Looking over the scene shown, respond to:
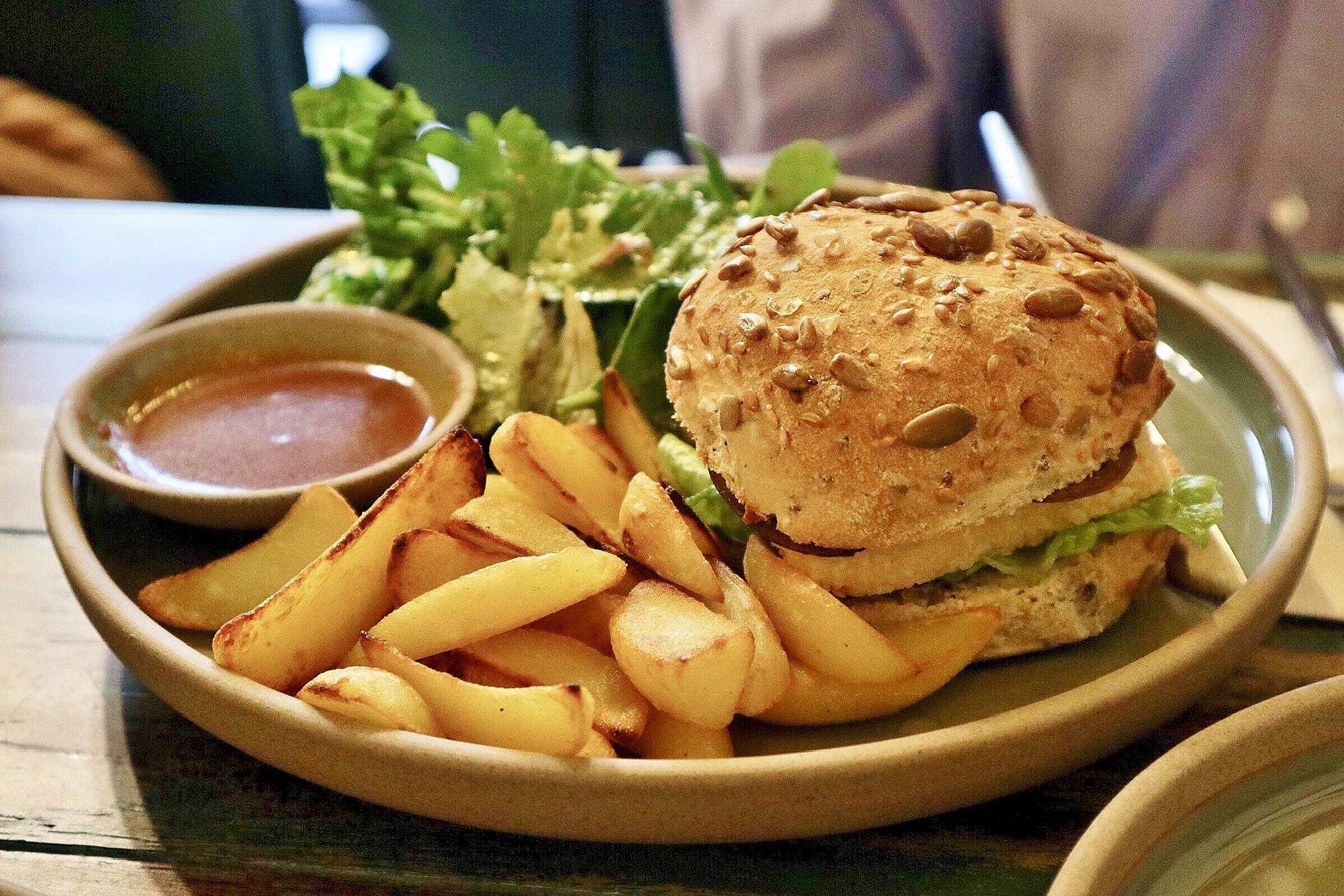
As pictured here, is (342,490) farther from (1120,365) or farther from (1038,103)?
(1038,103)

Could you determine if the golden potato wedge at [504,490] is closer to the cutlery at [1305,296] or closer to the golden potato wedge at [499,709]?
the golden potato wedge at [499,709]

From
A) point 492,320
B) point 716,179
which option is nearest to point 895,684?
point 492,320

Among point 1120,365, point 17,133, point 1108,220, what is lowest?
point 1108,220

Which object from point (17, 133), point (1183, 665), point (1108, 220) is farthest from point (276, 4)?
point (1183, 665)

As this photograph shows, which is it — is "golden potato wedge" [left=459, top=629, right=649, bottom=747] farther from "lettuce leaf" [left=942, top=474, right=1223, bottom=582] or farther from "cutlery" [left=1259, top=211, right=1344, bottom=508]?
"cutlery" [left=1259, top=211, right=1344, bottom=508]

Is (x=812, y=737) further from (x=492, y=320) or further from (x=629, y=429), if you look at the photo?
(x=492, y=320)

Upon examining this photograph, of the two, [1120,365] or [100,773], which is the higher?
[1120,365]
